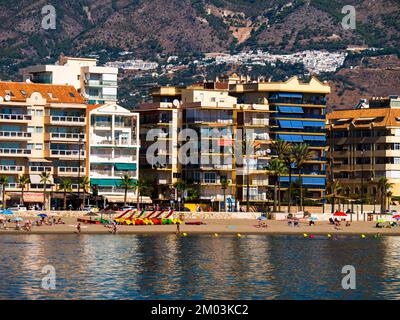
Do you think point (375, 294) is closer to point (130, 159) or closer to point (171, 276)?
point (171, 276)

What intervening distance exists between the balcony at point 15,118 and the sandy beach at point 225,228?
20592mm

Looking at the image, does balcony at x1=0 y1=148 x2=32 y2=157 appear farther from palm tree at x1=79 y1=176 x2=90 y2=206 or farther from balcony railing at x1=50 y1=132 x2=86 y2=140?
palm tree at x1=79 y1=176 x2=90 y2=206

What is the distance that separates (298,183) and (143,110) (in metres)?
27.1

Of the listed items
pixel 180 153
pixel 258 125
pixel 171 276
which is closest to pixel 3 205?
pixel 180 153

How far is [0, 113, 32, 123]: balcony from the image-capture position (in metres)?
176

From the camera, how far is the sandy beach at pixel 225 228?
500 feet

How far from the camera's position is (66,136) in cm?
17950

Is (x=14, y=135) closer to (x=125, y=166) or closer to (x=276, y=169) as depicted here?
(x=125, y=166)

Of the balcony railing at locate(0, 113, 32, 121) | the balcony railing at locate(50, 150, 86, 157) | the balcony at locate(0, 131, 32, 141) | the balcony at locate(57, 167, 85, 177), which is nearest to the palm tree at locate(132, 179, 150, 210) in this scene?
the balcony at locate(57, 167, 85, 177)

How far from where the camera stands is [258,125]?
19712 cm

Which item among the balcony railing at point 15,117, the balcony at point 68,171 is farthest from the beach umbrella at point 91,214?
the balcony railing at point 15,117

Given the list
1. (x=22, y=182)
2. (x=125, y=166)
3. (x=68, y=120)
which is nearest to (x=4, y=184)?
(x=22, y=182)

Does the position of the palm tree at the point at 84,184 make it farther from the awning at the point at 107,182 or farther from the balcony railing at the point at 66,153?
the balcony railing at the point at 66,153

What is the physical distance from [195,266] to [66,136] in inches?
2759
